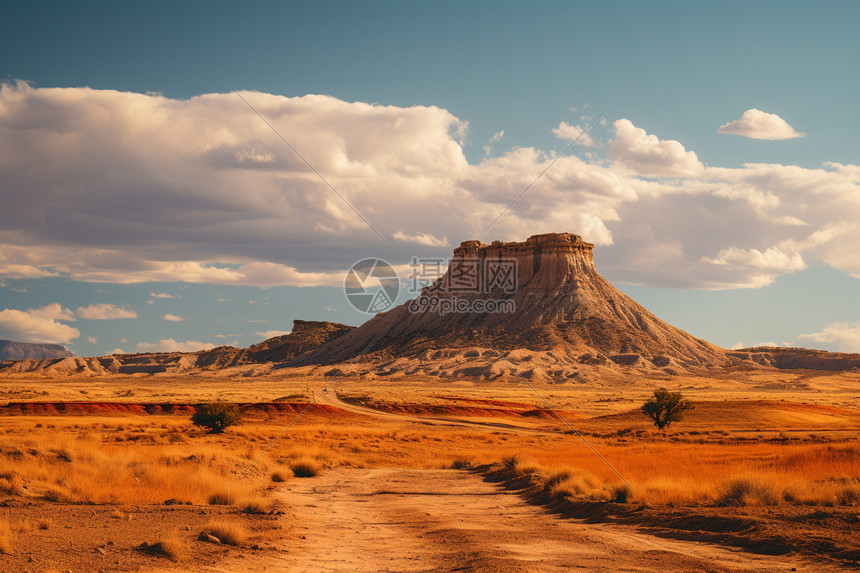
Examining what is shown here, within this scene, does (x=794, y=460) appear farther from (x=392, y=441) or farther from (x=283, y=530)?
(x=392, y=441)

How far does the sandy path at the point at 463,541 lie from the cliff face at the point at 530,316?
116 meters

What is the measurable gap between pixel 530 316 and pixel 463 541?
14177 cm

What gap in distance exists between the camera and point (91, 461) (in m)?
20.5

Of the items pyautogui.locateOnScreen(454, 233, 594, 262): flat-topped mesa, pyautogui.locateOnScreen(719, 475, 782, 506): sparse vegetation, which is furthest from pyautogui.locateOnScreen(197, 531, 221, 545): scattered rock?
pyautogui.locateOnScreen(454, 233, 594, 262): flat-topped mesa

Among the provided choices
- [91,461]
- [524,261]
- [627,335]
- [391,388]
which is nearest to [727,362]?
[627,335]

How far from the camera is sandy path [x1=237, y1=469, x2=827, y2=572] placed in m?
11.2

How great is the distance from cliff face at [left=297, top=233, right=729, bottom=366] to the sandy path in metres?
116

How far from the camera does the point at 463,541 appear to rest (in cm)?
1336

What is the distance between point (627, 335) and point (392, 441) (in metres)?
113

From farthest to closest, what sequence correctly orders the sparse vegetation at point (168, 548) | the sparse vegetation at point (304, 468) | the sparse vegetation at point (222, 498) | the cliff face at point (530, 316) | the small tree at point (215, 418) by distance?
the cliff face at point (530, 316)
the small tree at point (215, 418)
the sparse vegetation at point (304, 468)
the sparse vegetation at point (222, 498)
the sparse vegetation at point (168, 548)

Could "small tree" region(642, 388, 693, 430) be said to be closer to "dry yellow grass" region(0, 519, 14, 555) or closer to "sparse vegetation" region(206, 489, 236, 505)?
"sparse vegetation" region(206, 489, 236, 505)

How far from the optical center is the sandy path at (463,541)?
11.2m

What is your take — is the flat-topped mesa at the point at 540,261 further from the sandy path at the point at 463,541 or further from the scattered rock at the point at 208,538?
the scattered rock at the point at 208,538

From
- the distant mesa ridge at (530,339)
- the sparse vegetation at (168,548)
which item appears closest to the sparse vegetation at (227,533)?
the sparse vegetation at (168,548)
